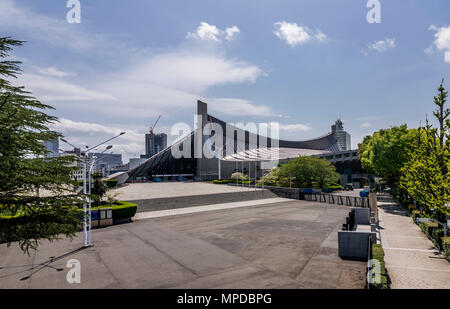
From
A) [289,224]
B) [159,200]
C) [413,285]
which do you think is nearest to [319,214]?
[289,224]

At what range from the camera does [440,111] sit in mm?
18562

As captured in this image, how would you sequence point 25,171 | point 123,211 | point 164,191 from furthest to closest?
1. point 164,191
2. point 123,211
3. point 25,171

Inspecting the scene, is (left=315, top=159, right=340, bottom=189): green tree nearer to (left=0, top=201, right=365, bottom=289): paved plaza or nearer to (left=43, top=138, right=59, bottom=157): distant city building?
(left=0, top=201, right=365, bottom=289): paved plaza

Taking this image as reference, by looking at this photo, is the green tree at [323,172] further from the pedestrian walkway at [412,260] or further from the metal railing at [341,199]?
the pedestrian walkway at [412,260]

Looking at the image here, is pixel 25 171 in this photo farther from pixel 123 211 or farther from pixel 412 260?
pixel 412 260

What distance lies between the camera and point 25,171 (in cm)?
744

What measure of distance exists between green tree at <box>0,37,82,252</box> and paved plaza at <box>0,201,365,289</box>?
3.08 m

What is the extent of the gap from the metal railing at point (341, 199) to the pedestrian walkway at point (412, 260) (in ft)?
27.9

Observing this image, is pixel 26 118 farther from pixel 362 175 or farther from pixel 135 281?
pixel 362 175

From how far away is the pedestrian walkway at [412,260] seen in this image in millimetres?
10047

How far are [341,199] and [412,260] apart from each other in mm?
18930

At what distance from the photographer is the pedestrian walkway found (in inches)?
396

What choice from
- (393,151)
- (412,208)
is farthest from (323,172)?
(412,208)
